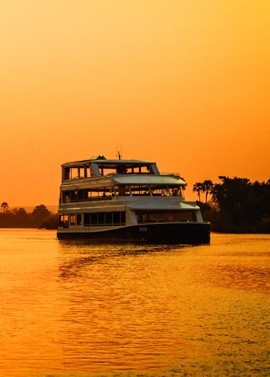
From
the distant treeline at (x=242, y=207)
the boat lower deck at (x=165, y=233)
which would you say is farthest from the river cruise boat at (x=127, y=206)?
the distant treeline at (x=242, y=207)

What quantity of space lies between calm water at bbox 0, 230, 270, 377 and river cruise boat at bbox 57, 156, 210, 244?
2929 cm

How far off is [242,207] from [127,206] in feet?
347

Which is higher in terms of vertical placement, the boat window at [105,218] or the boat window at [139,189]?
the boat window at [139,189]

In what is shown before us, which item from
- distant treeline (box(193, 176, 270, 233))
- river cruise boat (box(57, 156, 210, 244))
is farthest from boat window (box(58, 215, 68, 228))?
distant treeline (box(193, 176, 270, 233))

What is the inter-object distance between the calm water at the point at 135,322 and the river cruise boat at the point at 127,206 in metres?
29.3

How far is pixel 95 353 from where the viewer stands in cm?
2386

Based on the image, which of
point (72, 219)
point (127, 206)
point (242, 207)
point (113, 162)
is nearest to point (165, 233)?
point (127, 206)

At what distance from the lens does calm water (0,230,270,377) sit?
22094mm

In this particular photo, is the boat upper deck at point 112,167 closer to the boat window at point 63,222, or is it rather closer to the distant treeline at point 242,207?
the boat window at point 63,222

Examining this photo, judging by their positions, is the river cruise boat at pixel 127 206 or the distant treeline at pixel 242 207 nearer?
the river cruise boat at pixel 127 206

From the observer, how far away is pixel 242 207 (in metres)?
191

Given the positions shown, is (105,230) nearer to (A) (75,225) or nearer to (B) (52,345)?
(A) (75,225)

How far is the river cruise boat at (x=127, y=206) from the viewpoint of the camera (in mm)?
86812

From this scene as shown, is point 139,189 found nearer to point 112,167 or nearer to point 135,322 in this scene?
point 112,167
